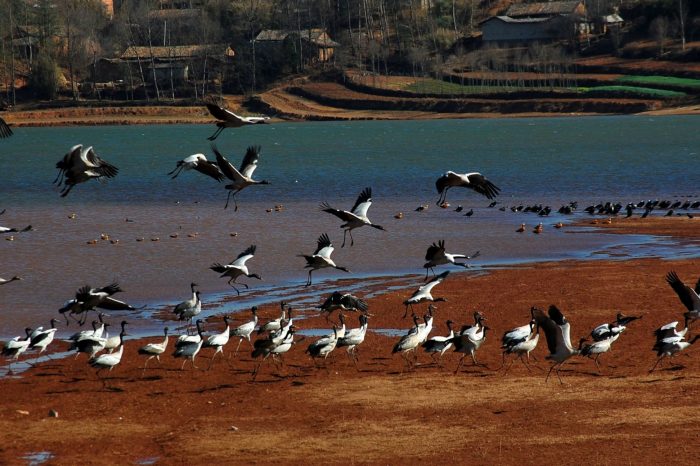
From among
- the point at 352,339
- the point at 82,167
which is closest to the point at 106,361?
the point at 82,167

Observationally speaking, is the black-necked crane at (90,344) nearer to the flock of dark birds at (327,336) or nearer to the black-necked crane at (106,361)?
the flock of dark birds at (327,336)

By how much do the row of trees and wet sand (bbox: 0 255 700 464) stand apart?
12053cm

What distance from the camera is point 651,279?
28047 mm

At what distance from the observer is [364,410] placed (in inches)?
698

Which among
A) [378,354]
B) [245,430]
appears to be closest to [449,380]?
[378,354]

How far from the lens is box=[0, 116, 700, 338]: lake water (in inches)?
1288

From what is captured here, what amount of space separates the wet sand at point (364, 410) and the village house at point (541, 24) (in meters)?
131

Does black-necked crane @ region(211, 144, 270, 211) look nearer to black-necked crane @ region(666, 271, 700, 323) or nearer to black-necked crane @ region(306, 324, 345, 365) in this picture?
black-necked crane @ region(306, 324, 345, 365)

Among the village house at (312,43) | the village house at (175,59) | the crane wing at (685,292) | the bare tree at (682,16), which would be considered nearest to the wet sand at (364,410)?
the crane wing at (685,292)

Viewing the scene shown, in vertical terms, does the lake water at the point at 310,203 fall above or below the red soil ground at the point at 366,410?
below

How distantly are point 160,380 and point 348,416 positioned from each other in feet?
13.4

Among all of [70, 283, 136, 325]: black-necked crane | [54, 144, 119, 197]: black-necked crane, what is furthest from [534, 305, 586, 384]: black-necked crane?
[70, 283, 136, 325]: black-necked crane

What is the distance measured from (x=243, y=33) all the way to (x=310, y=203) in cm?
12001

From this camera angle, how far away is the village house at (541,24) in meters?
150
